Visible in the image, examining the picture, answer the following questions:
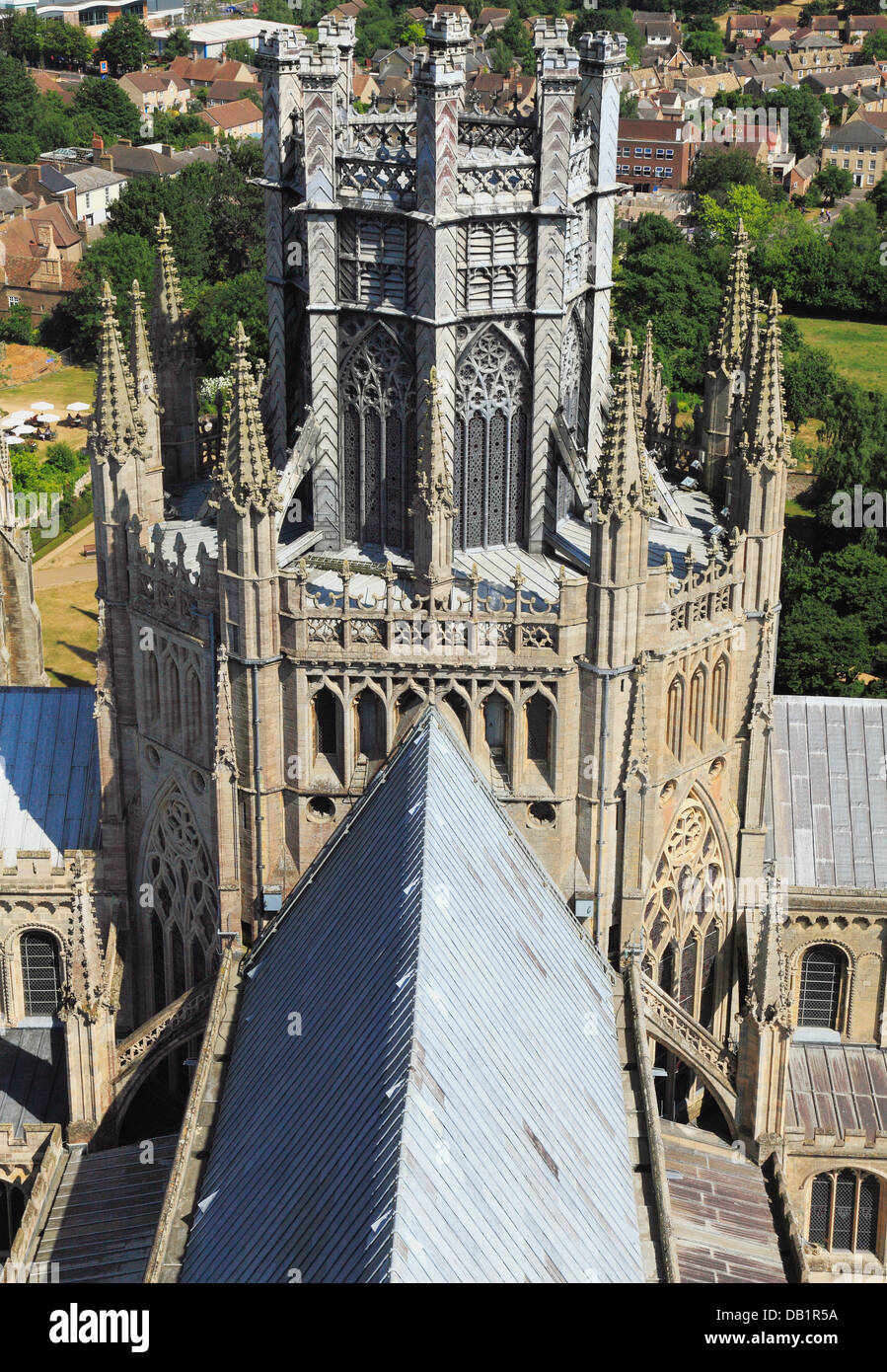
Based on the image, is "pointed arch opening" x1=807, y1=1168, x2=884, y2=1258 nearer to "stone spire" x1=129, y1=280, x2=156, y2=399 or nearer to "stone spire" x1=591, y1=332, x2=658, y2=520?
"stone spire" x1=591, y1=332, x2=658, y2=520

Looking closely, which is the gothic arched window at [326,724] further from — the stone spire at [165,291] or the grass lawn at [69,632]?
the grass lawn at [69,632]

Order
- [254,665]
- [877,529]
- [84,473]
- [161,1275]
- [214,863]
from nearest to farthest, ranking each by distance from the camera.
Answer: [161,1275] < [254,665] < [214,863] < [877,529] < [84,473]

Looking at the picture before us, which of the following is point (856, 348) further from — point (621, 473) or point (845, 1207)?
point (621, 473)

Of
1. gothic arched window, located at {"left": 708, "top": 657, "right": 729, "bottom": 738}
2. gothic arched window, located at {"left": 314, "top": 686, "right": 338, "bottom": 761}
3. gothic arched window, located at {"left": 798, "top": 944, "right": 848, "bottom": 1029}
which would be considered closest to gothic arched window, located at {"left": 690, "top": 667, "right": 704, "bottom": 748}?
gothic arched window, located at {"left": 708, "top": 657, "right": 729, "bottom": 738}

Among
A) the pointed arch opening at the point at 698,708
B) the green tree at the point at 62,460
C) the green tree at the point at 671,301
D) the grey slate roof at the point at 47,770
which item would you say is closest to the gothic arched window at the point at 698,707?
the pointed arch opening at the point at 698,708

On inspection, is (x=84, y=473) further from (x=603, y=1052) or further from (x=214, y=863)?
(x=603, y=1052)

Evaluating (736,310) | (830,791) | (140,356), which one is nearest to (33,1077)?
(140,356)

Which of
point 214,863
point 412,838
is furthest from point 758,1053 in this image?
point 214,863
